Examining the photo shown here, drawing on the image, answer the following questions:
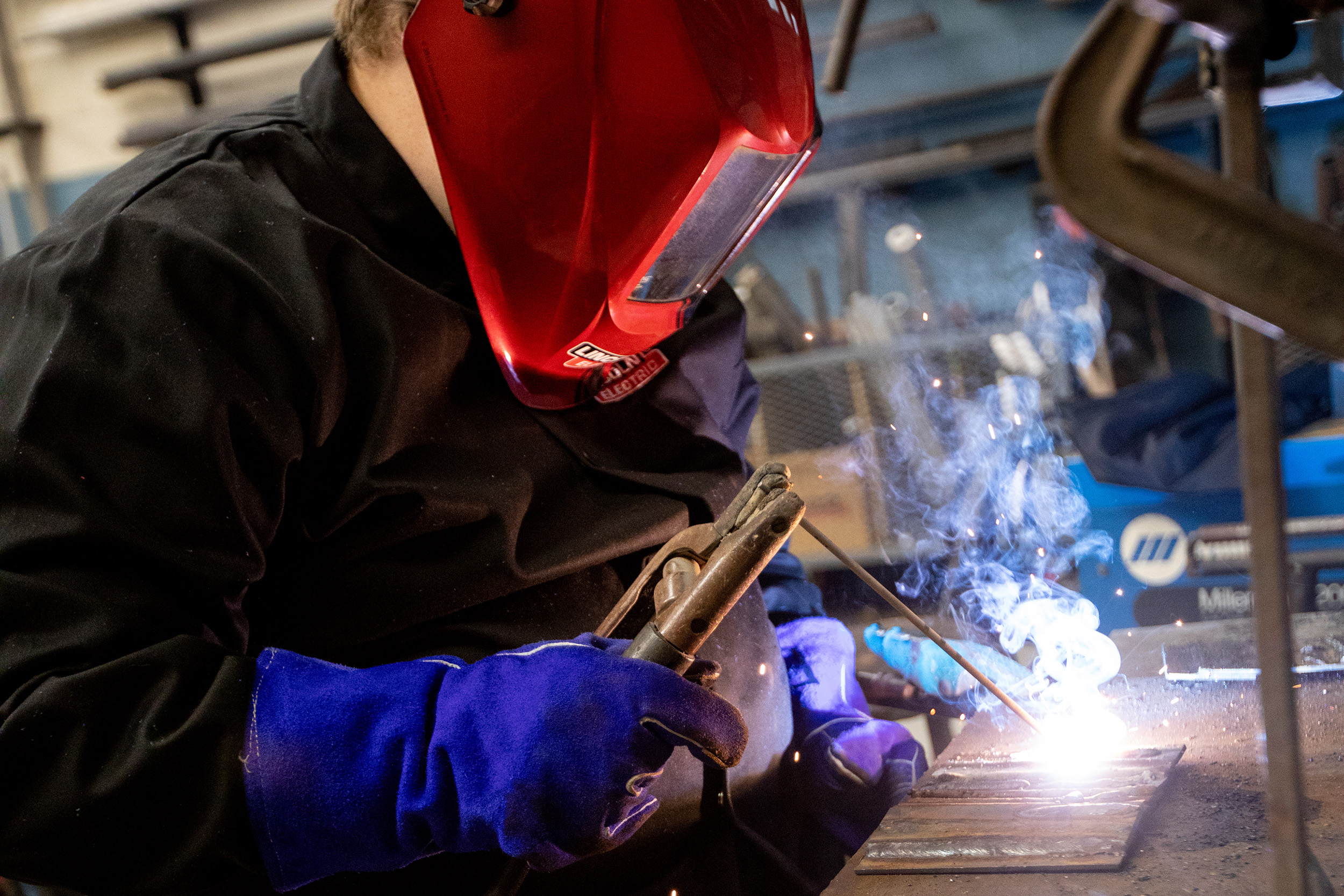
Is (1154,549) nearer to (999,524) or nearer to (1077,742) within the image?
(999,524)

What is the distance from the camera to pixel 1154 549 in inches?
122

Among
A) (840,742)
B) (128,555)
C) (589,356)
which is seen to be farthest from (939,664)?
(128,555)

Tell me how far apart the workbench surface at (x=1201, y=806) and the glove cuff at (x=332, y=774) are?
1.33ft

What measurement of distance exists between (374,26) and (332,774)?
0.80m

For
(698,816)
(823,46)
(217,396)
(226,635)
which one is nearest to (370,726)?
(226,635)

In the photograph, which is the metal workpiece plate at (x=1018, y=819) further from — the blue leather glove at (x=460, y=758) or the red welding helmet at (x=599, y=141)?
the red welding helmet at (x=599, y=141)

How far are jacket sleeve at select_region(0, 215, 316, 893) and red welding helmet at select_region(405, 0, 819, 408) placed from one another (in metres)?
0.27

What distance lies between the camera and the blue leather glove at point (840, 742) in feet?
4.94

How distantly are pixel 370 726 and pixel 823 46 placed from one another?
359 centimetres

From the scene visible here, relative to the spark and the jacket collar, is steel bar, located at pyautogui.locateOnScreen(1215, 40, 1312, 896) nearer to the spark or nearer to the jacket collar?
the spark

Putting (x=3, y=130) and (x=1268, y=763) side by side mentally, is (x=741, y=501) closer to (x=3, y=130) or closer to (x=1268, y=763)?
(x=1268, y=763)

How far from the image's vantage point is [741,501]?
103 centimetres

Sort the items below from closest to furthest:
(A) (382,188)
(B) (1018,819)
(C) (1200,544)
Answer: (B) (1018,819), (A) (382,188), (C) (1200,544)

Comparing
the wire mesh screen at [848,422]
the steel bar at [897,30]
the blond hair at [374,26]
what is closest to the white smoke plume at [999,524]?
the wire mesh screen at [848,422]
